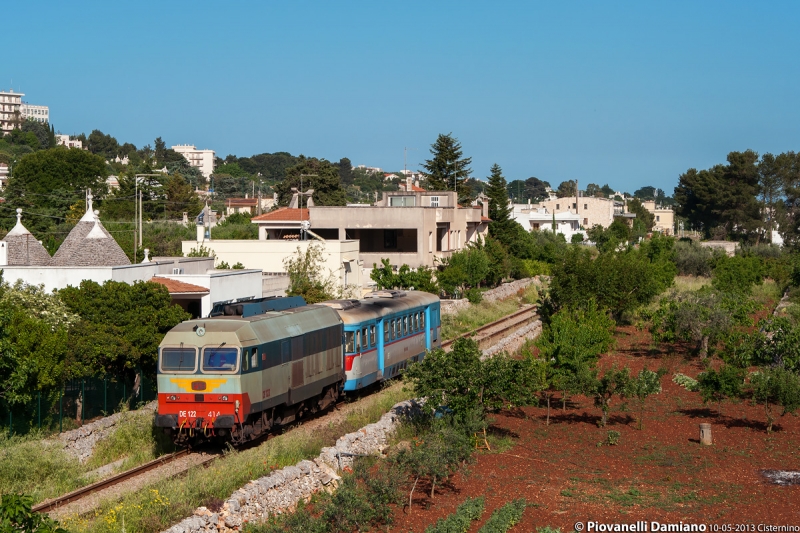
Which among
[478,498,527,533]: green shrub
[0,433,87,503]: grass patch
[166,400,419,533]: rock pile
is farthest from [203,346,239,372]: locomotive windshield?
[478,498,527,533]: green shrub

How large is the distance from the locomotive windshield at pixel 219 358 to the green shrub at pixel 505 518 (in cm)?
632

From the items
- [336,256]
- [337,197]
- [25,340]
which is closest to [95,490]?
[25,340]

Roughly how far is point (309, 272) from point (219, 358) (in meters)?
25.2

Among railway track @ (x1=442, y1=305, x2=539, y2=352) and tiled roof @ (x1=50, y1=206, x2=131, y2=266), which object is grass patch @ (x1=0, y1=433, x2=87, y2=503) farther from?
railway track @ (x1=442, y1=305, x2=539, y2=352)

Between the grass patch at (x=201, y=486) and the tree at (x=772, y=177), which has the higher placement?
the tree at (x=772, y=177)

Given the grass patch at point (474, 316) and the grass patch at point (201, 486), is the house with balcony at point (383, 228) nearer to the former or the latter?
the grass patch at point (474, 316)

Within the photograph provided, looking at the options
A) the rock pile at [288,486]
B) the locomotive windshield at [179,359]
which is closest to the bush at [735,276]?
the rock pile at [288,486]

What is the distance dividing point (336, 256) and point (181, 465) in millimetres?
27422

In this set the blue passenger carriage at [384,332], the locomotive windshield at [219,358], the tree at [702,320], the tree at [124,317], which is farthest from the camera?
the tree at [702,320]

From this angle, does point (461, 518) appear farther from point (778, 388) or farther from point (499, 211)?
point (499, 211)

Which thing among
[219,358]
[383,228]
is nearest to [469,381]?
[219,358]

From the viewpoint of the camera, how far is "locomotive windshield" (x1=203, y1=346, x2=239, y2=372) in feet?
62.2

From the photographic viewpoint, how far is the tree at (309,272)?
42.3 meters

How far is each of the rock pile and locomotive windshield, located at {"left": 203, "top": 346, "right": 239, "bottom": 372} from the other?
253 centimetres
